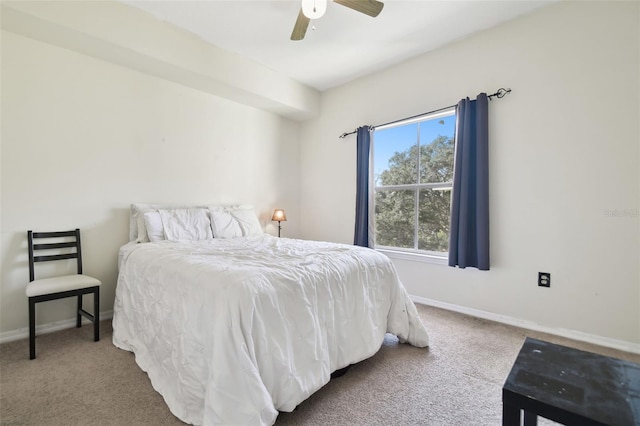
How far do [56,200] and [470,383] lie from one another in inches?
137

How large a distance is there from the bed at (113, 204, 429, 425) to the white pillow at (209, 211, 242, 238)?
2.45 ft

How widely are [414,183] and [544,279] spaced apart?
155cm

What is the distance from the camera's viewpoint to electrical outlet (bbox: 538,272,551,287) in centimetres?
250

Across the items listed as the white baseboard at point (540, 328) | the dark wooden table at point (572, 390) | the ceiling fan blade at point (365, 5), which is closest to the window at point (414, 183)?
the white baseboard at point (540, 328)

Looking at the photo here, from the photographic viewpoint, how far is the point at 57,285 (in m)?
2.12

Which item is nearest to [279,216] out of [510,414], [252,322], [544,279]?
[252,322]

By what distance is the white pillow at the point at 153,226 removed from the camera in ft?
8.65

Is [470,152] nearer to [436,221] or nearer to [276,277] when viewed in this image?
[436,221]

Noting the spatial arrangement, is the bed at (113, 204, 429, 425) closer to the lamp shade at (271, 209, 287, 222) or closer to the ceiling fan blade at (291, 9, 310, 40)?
the lamp shade at (271, 209, 287, 222)

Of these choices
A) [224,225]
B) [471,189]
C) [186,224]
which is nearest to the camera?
[471,189]

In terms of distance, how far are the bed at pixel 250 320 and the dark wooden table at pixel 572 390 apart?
0.89 m

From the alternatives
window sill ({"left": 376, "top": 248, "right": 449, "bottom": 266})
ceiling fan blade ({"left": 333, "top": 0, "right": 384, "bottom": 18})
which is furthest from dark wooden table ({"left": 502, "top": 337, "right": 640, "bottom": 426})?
ceiling fan blade ({"left": 333, "top": 0, "right": 384, "bottom": 18})

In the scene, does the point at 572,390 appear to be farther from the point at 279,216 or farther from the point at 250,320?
the point at 279,216

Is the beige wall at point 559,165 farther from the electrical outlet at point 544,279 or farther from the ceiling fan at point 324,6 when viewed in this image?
the ceiling fan at point 324,6
